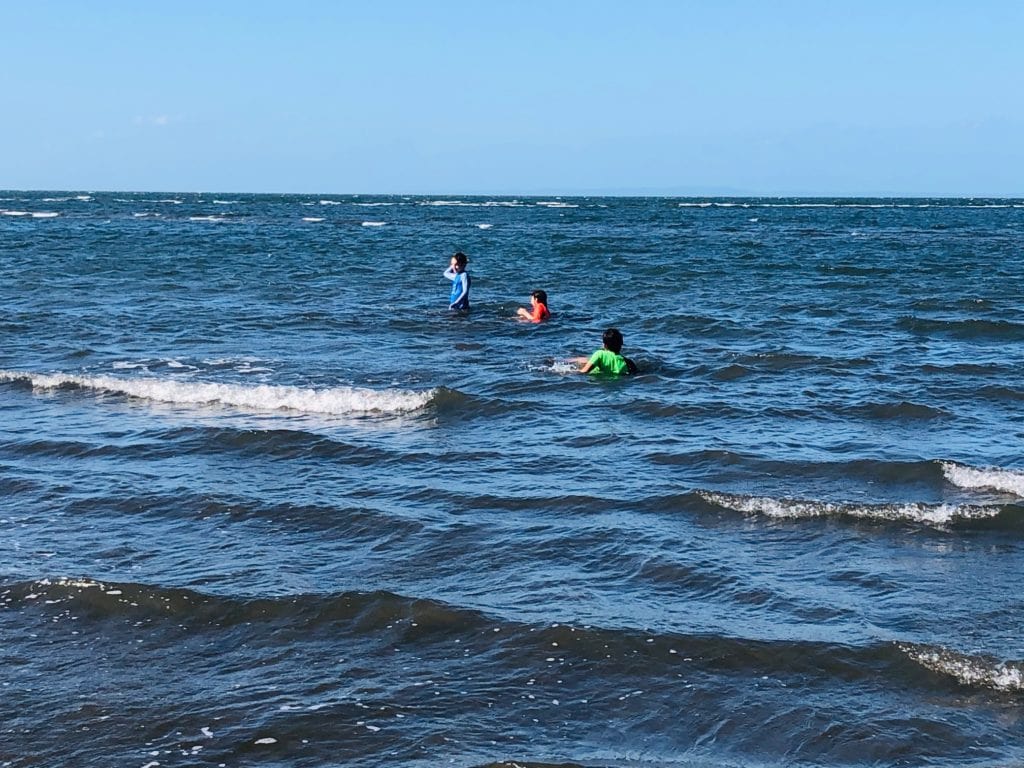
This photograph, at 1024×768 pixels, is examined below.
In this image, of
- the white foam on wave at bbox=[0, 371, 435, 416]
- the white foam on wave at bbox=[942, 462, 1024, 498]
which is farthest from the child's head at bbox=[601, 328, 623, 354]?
the white foam on wave at bbox=[942, 462, 1024, 498]

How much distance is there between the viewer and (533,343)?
18.2 m

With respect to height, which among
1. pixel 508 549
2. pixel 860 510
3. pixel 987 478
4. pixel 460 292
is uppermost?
pixel 460 292

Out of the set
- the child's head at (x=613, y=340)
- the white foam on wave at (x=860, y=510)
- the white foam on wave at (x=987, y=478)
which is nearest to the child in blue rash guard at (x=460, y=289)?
the child's head at (x=613, y=340)

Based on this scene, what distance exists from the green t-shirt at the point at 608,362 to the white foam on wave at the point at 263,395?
249 cm

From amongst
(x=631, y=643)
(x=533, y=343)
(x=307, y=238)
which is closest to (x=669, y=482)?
(x=631, y=643)

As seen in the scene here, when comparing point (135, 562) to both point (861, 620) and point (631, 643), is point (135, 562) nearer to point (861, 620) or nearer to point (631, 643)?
point (631, 643)

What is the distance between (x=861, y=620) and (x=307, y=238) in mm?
44332

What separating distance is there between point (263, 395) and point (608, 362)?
4.55 m

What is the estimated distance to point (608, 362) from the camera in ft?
49.1

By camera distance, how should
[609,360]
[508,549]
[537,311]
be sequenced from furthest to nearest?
[537,311], [609,360], [508,549]

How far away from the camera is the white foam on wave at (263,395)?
13.0 metres

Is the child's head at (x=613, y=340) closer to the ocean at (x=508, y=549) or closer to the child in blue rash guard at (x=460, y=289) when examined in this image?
the ocean at (x=508, y=549)

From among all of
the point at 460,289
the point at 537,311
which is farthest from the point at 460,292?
the point at 537,311

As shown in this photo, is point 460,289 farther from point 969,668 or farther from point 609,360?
point 969,668
